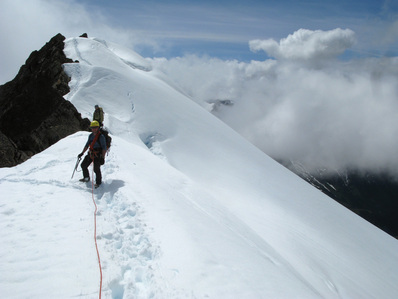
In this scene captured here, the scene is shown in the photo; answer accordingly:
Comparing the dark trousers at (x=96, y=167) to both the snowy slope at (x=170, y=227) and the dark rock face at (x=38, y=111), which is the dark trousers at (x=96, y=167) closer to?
the snowy slope at (x=170, y=227)

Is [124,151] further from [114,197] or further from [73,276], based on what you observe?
[73,276]

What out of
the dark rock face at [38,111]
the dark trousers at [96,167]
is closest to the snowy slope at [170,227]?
the dark trousers at [96,167]

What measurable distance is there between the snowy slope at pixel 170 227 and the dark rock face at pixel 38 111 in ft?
7.28

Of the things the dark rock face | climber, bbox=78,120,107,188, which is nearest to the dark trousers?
climber, bbox=78,120,107,188

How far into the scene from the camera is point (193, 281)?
16.5 feet

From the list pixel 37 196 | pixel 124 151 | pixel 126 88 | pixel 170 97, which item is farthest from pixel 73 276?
pixel 170 97

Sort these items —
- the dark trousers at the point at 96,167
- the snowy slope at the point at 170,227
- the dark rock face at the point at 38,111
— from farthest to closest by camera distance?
the dark rock face at the point at 38,111 → the dark trousers at the point at 96,167 → the snowy slope at the point at 170,227

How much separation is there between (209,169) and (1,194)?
58.7 feet

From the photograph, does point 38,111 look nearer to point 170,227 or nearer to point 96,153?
point 96,153

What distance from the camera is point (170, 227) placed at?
6.95 m

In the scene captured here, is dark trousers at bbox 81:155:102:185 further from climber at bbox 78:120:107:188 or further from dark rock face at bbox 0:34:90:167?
dark rock face at bbox 0:34:90:167

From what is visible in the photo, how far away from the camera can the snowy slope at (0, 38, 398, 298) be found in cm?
489

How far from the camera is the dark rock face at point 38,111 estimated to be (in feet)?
59.7

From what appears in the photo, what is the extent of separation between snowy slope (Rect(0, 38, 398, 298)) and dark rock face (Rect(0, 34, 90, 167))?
222cm
